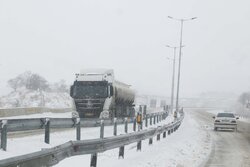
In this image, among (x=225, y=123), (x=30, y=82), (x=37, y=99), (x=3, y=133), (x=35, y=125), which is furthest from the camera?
(x=30, y=82)

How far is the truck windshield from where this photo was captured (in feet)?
99.4

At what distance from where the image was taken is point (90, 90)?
99.7 ft

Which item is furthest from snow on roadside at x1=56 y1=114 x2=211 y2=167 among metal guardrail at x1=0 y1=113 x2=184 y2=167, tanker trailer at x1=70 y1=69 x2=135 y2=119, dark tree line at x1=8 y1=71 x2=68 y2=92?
dark tree line at x1=8 y1=71 x2=68 y2=92

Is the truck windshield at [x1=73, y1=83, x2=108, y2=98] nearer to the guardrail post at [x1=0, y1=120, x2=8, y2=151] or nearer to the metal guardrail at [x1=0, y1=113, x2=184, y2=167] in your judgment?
the metal guardrail at [x1=0, y1=113, x2=184, y2=167]

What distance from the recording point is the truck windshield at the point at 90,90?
3030 cm

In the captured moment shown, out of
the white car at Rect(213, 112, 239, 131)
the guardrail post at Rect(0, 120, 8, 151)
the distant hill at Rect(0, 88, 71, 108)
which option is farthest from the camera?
the distant hill at Rect(0, 88, 71, 108)

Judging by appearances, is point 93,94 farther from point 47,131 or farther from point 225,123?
point 47,131

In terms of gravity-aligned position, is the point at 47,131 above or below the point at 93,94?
below

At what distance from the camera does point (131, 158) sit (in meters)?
12.7

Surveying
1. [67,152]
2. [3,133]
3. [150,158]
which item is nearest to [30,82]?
[150,158]

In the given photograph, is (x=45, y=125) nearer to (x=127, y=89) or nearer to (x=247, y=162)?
(x=247, y=162)

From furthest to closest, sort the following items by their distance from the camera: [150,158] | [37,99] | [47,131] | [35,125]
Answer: [37,99]
[35,125]
[47,131]
[150,158]

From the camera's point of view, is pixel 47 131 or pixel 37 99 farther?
pixel 37 99

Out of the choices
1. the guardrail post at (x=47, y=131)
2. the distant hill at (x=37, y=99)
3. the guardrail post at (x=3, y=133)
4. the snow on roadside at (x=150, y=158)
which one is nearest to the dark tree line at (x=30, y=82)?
the distant hill at (x=37, y=99)
